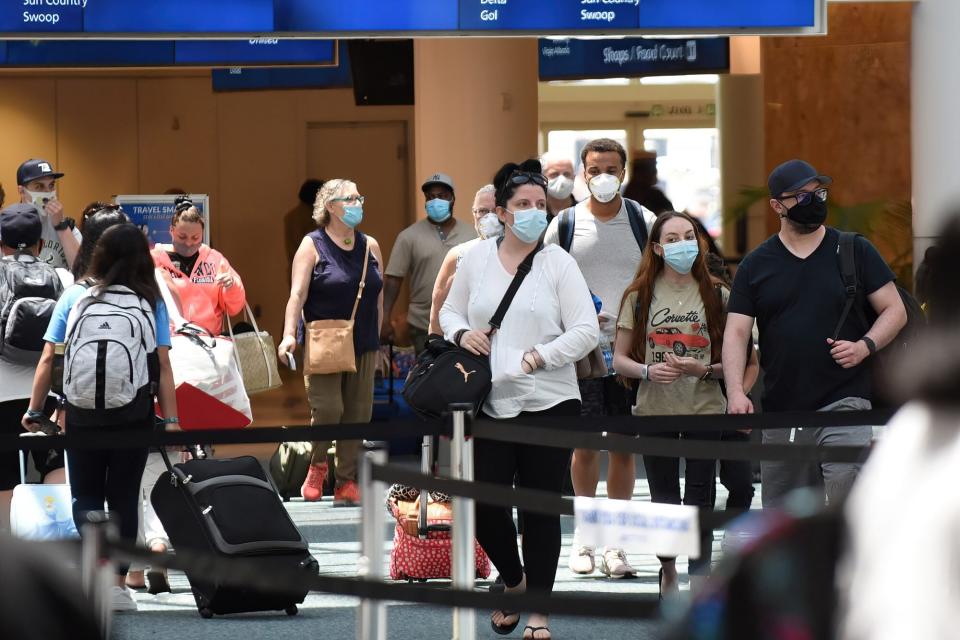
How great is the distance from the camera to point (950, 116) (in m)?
10.4

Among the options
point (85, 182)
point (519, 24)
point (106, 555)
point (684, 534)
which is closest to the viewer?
point (106, 555)

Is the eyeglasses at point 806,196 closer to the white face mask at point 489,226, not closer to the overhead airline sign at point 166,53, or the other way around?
the white face mask at point 489,226

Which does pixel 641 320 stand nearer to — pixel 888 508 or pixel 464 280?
pixel 464 280

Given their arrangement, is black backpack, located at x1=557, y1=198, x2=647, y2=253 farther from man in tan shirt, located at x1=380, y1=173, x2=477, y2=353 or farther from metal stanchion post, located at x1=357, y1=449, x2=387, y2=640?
metal stanchion post, located at x1=357, y1=449, x2=387, y2=640

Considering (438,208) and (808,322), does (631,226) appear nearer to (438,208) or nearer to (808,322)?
(808,322)

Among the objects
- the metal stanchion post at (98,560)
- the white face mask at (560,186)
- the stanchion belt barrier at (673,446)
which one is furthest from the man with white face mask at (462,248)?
the metal stanchion post at (98,560)

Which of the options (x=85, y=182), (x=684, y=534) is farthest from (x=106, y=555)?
(x=85, y=182)

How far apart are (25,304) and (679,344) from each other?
2892 millimetres

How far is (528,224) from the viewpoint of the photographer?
6441 millimetres

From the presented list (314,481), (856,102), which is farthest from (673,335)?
(856,102)

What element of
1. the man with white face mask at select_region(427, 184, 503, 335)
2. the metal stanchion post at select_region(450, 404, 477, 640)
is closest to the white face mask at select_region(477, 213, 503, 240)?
the man with white face mask at select_region(427, 184, 503, 335)

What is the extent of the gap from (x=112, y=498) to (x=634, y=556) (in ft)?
9.05

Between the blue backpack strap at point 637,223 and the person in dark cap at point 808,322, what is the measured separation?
1.14 m

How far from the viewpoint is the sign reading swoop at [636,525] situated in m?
4.48
